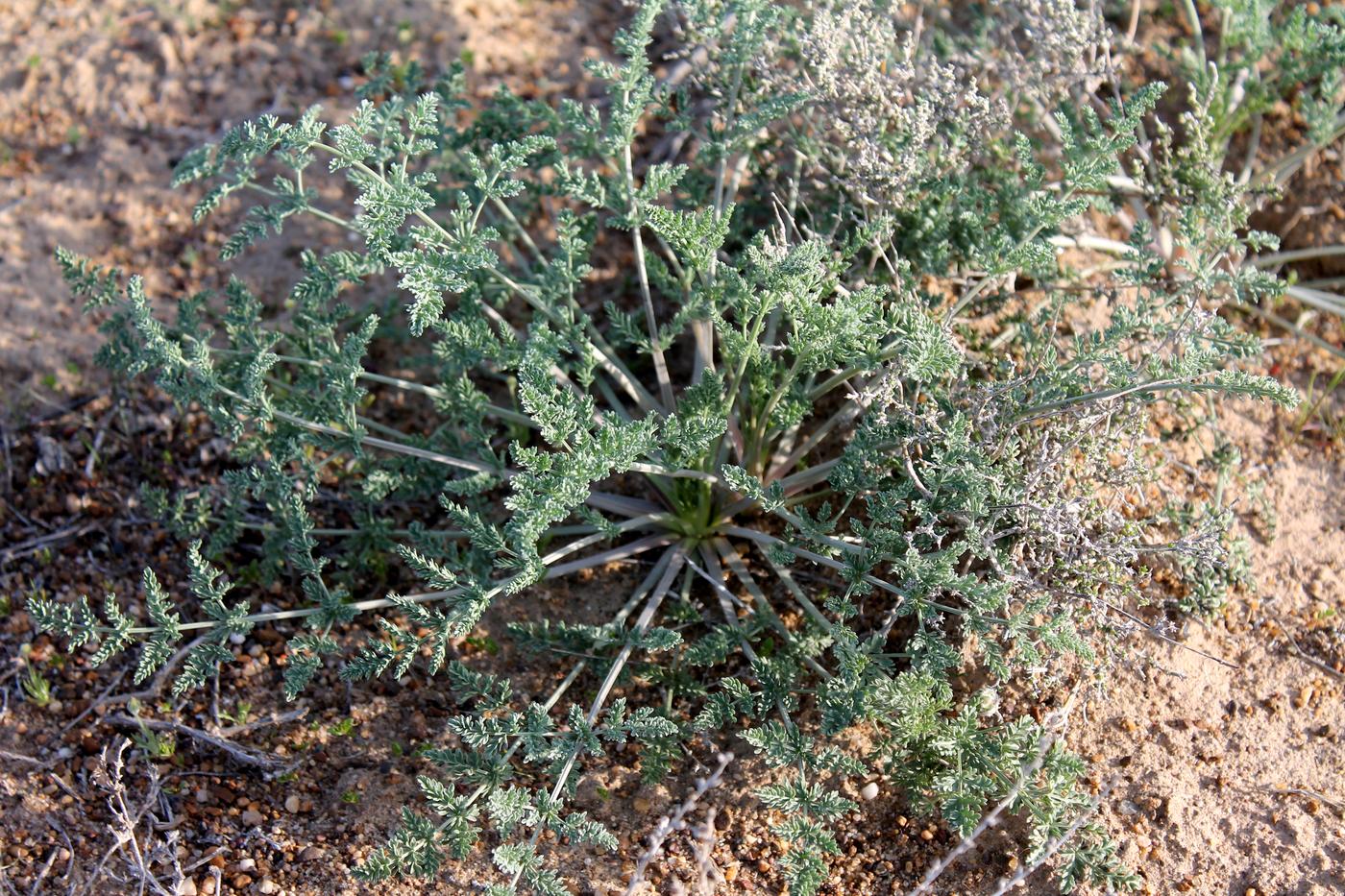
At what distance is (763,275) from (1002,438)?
694 millimetres

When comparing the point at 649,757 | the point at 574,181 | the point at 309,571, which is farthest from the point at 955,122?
the point at 309,571

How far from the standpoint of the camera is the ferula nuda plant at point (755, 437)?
2.82m

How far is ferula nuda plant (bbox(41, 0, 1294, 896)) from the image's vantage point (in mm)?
2816

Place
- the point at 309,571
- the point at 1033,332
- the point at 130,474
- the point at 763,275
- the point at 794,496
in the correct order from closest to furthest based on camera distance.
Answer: the point at 763,275 → the point at 309,571 → the point at 1033,332 → the point at 794,496 → the point at 130,474

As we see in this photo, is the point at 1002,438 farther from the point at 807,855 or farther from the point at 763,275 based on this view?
the point at 807,855

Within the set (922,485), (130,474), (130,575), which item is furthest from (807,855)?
(130,474)

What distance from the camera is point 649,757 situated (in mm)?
2979

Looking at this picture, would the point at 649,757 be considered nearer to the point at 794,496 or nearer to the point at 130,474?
the point at 794,496

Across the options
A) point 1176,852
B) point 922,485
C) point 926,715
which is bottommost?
point 1176,852

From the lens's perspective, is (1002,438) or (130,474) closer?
(1002,438)

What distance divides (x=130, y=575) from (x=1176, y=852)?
2978mm

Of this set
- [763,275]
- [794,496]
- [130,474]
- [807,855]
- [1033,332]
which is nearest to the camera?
[807,855]

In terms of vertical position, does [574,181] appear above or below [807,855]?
above

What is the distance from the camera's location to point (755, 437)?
339cm
